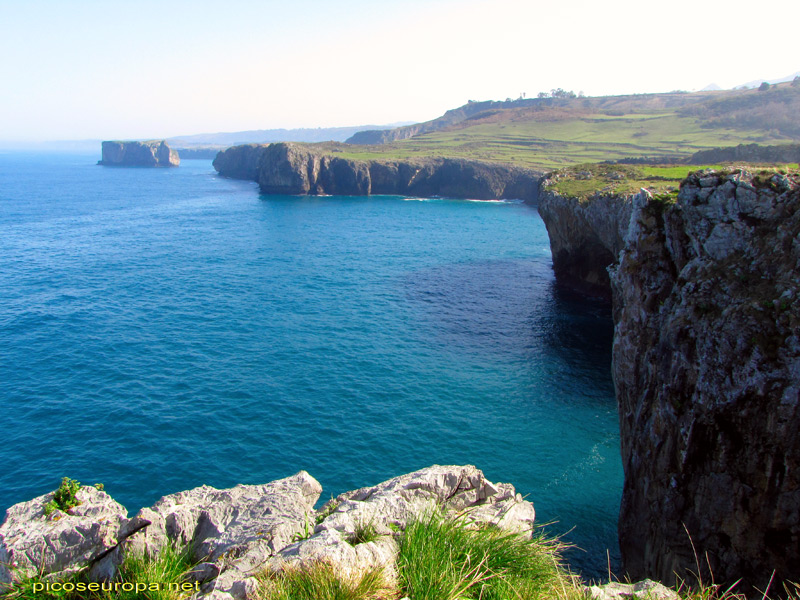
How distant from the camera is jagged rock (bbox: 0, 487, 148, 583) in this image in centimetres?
1324

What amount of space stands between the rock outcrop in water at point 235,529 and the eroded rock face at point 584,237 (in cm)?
4837

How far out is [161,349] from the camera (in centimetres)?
5062

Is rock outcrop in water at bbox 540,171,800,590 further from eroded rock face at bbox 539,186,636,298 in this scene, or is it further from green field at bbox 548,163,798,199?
green field at bbox 548,163,798,199

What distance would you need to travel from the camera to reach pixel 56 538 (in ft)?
45.6

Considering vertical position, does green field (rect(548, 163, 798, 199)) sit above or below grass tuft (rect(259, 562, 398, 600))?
above

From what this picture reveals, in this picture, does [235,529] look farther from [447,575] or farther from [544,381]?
[544,381]

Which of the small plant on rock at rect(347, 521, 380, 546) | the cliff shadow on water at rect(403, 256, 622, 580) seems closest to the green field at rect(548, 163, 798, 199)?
the cliff shadow on water at rect(403, 256, 622, 580)

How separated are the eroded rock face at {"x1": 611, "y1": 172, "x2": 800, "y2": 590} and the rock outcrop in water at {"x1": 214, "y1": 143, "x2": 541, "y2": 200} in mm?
145445

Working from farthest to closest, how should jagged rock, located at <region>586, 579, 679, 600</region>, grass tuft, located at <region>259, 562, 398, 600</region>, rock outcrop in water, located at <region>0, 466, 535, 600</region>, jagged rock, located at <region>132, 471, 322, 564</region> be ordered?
jagged rock, located at <region>132, 471, 322, 564</region> → jagged rock, located at <region>586, 579, 679, 600</region> → rock outcrop in water, located at <region>0, 466, 535, 600</region> → grass tuft, located at <region>259, 562, 398, 600</region>

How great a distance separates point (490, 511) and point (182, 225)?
359 ft

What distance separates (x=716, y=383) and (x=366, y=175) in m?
159

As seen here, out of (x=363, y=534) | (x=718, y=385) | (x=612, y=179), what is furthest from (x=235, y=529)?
(x=612, y=179)

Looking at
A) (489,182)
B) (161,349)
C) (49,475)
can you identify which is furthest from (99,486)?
(489,182)

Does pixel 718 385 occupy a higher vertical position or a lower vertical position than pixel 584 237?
lower
